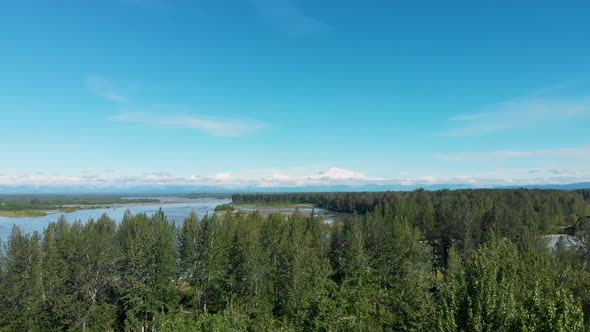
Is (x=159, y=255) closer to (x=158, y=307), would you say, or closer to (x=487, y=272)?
(x=158, y=307)

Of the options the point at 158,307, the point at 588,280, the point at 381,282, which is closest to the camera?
the point at 588,280

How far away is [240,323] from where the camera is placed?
22188 millimetres

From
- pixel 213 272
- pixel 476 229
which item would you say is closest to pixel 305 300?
pixel 213 272

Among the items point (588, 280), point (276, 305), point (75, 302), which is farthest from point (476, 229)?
point (75, 302)

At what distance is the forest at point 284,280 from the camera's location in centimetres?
1911

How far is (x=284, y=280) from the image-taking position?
39812 millimetres

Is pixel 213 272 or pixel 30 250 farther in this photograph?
pixel 213 272

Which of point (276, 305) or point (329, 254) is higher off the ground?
point (329, 254)

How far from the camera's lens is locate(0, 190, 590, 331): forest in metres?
19.1

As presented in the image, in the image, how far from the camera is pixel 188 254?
44.3 meters

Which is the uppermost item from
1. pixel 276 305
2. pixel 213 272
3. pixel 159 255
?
pixel 159 255

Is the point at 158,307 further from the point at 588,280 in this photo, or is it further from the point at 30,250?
the point at 588,280

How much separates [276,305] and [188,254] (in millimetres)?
12457

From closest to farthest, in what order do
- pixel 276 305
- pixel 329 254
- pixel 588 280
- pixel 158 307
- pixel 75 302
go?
pixel 588 280, pixel 75 302, pixel 158 307, pixel 276 305, pixel 329 254
